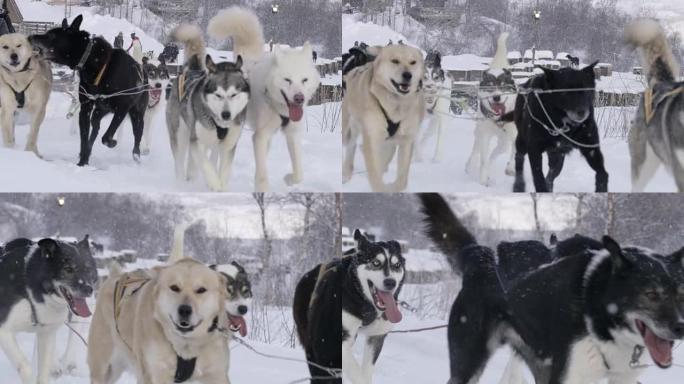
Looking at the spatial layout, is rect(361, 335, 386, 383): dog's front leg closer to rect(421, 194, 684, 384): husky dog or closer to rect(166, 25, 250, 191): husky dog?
rect(421, 194, 684, 384): husky dog

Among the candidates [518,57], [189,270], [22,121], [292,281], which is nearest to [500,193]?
[518,57]

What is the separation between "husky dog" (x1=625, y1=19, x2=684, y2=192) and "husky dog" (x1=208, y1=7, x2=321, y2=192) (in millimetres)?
1669

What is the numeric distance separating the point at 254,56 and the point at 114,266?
4.31ft

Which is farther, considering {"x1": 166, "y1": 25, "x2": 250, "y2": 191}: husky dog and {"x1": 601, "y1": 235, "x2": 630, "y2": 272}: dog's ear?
{"x1": 166, "y1": 25, "x2": 250, "y2": 191}: husky dog

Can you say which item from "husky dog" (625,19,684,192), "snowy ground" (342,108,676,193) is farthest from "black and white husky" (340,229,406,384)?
"husky dog" (625,19,684,192)

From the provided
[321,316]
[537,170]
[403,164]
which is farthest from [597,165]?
[321,316]

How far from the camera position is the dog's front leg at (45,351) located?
5000 mm

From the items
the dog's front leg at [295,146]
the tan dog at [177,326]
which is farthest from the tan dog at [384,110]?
the tan dog at [177,326]

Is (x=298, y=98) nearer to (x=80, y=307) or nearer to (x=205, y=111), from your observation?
(x=205, y=111)

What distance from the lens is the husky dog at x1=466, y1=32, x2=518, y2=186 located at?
4.99 meters

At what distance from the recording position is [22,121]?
5.06 m

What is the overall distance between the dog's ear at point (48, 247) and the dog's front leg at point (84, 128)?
0.43m

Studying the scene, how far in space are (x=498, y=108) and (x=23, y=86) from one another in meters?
2.46

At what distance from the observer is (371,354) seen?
504 centimetres
